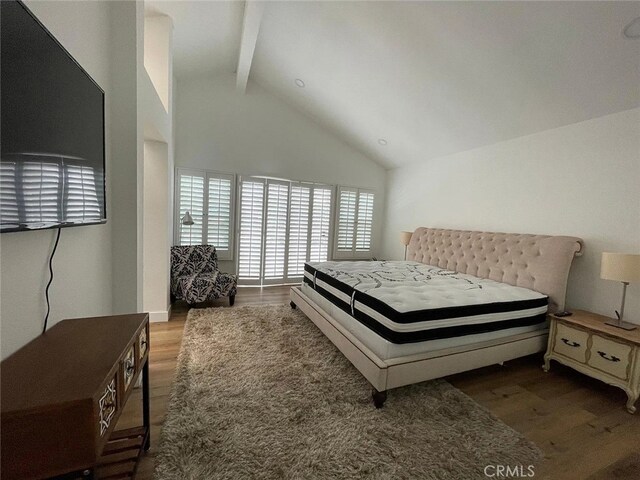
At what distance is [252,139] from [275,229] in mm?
1646

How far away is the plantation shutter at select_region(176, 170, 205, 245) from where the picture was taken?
13.8 ft

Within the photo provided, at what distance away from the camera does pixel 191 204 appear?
427cm

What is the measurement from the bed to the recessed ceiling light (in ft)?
5.39

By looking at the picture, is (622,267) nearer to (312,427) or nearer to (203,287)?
(312,427)

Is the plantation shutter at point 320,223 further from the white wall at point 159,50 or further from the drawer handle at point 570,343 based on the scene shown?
the drawer handle at point 570,343

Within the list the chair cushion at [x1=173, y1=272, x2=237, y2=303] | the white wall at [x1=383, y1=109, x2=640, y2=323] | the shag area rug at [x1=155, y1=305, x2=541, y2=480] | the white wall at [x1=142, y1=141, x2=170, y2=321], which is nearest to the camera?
the shag area rug at [x1=155, y1=305, x2=541, y2=480]

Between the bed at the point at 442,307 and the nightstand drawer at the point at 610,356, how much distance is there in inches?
14.9

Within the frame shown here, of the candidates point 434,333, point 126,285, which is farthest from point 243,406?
point 434,333

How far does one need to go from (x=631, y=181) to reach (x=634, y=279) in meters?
0.97

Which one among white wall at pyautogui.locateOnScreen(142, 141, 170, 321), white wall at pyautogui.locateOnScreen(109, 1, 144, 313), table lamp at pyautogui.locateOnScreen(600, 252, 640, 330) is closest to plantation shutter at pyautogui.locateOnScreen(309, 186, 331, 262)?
white wall at pyautogui.locateOnScreen(142, 141, 170, 321)

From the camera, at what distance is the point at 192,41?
3277 mm

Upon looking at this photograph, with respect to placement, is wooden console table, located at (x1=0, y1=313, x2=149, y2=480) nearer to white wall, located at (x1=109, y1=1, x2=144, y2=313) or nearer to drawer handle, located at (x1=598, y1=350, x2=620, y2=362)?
white wall, located at (x1=109, y1=1, x2=144, y2=313)

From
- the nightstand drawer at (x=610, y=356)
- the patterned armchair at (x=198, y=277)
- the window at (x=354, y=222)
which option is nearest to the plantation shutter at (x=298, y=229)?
the window at (x=354, y=222)

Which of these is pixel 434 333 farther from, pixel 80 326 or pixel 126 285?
pixel 126 285
